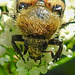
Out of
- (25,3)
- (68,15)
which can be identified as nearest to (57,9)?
(25,3)

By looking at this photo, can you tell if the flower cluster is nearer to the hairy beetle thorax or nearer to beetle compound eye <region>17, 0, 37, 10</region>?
beetle compound eye <region>17, 0, 37, 10</region>

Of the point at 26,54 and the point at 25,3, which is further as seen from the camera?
the point at 26,54

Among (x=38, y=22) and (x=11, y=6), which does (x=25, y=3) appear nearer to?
(x=38, y=22)

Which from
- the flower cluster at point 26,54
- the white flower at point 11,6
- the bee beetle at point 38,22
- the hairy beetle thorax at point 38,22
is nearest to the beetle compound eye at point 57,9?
the bee beetle at point 38,22

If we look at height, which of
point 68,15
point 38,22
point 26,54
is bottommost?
point 26,54

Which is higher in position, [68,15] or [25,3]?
[25,3]

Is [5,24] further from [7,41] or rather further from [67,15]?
[67,15]

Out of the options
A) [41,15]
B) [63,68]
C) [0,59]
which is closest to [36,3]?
[41,15]

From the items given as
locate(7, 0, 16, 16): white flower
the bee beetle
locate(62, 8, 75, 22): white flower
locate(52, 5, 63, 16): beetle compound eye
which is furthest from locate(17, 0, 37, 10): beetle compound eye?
locate(62, 8, 75, 22): white flower

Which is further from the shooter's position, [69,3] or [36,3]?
[69,3]
